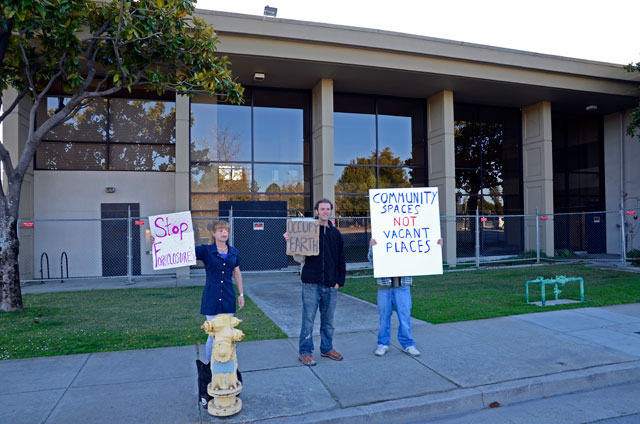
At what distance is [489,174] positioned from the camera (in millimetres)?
18078

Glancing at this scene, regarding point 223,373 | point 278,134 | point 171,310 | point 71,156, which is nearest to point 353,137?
point 278,134

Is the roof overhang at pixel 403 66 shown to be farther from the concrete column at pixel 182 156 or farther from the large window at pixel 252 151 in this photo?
the concrete column at pixel 182 156

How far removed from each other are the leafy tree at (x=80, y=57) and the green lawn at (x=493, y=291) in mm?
6477

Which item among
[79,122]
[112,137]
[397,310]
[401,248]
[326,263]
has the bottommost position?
[397,310]

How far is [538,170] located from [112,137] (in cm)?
1672

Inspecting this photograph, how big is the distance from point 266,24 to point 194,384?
10863 millimetres

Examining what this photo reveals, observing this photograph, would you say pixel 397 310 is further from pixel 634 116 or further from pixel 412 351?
pixel 634 116

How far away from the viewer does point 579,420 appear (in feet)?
13.0

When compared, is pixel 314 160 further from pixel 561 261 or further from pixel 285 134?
pixel 561 261

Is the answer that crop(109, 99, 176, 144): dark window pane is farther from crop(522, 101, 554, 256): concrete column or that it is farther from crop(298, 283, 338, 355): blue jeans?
crop(522, 101, 554, 256): concrete column

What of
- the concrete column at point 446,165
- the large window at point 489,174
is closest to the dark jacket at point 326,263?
the concrete column at point 446,165

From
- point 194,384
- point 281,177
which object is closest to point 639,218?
point 281,177

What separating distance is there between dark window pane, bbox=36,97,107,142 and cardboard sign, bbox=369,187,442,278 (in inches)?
469

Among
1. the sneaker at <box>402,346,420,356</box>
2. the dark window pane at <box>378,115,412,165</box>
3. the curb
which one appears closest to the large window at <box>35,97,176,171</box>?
the dark window pane at <box>378,115,412,165</box>
